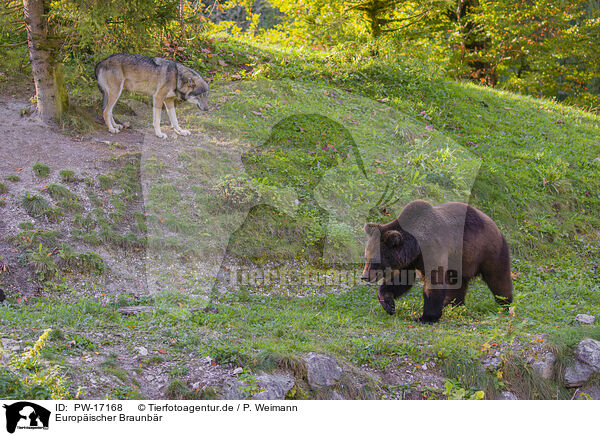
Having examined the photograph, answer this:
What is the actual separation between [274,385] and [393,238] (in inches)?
116

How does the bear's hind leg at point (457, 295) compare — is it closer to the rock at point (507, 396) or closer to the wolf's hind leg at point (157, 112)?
the rock at point (507, 396)

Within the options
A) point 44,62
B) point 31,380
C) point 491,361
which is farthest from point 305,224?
point 31,380

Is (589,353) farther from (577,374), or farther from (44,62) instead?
(44,62)

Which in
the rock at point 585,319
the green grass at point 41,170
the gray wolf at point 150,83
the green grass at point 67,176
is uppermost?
the gray wolf at point 150,83

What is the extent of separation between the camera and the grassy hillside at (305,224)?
634 centimetres

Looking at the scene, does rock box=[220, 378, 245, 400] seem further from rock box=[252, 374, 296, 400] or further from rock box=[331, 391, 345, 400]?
rock box=[331, 391, 345, 400]

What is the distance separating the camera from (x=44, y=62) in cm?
1049

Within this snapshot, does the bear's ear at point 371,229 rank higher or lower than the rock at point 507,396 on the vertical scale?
higher

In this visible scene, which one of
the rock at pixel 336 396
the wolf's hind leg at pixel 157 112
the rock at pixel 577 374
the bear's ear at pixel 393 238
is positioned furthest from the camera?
the wolf's hind leg at pixel 157 112

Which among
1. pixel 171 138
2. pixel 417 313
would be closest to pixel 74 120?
pixel 171 138

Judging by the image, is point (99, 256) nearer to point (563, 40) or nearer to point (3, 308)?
point (3, 308)

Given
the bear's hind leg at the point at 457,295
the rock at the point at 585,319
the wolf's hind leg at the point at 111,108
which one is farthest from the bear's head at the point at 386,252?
the wolf's hind leg at the point at 111,108

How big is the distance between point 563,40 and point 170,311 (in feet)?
69.9

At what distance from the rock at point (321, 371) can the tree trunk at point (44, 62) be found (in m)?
8.06
